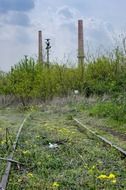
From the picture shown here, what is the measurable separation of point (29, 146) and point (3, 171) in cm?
264

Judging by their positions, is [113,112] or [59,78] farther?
[59,78]

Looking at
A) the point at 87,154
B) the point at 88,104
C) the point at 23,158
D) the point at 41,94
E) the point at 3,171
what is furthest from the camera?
the point at 41,94

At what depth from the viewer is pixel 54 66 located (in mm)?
31766

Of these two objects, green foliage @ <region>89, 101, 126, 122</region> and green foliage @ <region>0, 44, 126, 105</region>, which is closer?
green foliage @ <region>89, 101, 126, 122</region>

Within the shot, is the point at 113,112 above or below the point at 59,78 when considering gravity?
below

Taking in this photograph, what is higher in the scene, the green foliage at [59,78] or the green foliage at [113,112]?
the green foliage at [59,78]

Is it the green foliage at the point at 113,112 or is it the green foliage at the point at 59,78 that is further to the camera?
the green foliage at the point at 59,78

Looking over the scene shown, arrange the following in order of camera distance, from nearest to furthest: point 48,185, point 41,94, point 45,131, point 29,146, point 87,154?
point 48,185 → point 87,154 → point 29,146 → point 45,131 → point 41,94

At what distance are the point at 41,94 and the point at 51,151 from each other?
2196 cm

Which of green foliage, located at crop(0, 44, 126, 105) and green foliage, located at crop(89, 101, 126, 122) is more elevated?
green foliage, located at crop(0, 44, 126, 105)

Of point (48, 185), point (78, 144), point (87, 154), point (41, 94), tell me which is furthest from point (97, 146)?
point (41, 94)

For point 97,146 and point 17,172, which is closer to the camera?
point 17,172

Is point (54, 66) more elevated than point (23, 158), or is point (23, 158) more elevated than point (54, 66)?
point (54, 66)

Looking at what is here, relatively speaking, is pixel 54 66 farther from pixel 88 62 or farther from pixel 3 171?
pixel 3 171
